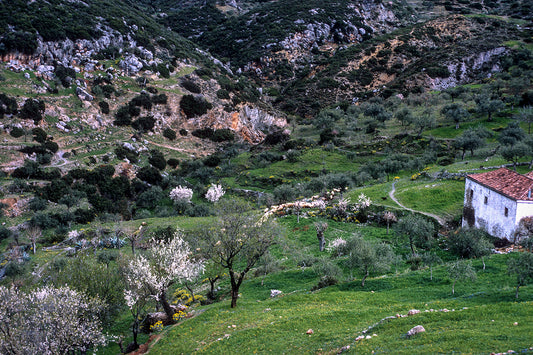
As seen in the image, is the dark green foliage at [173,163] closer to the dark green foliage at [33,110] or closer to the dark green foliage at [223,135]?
the dark green foliage at [223,135]

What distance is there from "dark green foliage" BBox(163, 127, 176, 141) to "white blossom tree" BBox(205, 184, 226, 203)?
25.8 meters

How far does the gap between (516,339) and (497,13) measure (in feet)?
601

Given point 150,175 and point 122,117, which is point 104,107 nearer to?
point 122,117

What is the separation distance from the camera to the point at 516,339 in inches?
458

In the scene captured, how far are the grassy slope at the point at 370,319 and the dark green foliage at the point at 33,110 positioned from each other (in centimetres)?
5796

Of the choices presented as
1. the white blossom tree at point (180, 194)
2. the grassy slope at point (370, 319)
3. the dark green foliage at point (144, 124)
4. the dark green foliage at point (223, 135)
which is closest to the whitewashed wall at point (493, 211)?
the grassy slope at point (370, 319)

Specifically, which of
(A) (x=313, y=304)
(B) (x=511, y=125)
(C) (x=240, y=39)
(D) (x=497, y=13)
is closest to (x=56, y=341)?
(A) (x=313, y=304)

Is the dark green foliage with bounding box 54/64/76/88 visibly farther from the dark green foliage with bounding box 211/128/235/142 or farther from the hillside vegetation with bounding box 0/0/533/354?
the dark green foliage with bounding box 211/128/235/142

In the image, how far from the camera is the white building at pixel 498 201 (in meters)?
29.0

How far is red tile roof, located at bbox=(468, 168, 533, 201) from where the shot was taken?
2920cm

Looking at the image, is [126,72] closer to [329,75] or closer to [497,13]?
[329,75]

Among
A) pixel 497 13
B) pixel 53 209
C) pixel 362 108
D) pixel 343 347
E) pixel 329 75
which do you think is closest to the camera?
pixel 343 347

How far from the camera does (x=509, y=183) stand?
31516 mm

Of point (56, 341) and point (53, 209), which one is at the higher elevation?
point (56, 341)
